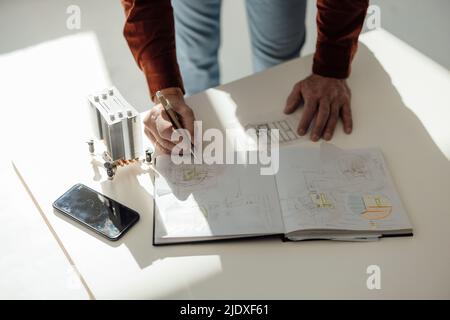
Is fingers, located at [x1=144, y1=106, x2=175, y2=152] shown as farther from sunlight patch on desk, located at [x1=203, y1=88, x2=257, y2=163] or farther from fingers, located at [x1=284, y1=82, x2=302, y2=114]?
fingers, located at [x1=284, y1=82, x2=302, y2=114]

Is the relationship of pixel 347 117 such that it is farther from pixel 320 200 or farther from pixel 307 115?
pixel 320 200

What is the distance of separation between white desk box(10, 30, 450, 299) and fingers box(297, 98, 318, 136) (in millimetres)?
40

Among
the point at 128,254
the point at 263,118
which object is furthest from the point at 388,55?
the point at 128,254

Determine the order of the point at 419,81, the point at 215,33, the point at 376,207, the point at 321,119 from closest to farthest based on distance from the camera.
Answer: the point at 376,207 → the point at 321,119 → the point at 419,81 → the point at 215,33

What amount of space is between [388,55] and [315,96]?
0.37m

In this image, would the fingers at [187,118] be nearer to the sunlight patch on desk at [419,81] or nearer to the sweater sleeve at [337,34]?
the sweater sleeve at [337,34]

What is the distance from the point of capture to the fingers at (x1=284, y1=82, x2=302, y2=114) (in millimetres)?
1438

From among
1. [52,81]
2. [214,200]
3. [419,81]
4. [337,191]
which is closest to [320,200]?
[337,191]

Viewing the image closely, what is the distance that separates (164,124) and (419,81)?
31.1 inches

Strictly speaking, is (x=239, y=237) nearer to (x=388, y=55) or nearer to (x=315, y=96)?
(x=315, y=96)

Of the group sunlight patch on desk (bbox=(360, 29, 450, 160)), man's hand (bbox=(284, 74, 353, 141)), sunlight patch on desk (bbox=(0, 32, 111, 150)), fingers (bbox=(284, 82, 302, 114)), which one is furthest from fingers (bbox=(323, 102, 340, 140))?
sunlight patch on desk (bbox=(0, 32, 111, 150))

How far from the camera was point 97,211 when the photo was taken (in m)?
1.15

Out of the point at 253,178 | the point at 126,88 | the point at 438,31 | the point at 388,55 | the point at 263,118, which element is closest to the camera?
the point at 253,178
